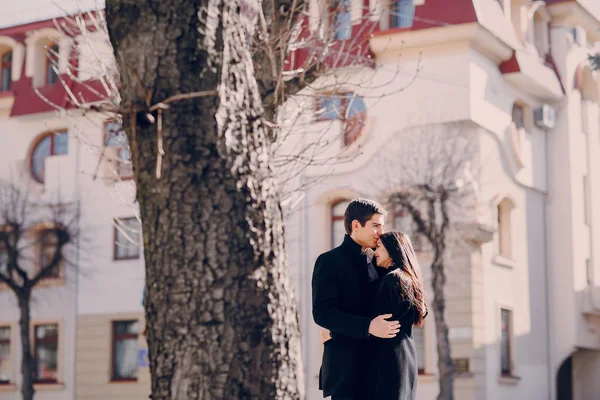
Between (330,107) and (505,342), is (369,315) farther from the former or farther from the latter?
(505,342)

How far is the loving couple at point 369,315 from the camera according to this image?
612 cm

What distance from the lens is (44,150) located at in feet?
108

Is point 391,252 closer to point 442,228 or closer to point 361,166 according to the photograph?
point 442,228

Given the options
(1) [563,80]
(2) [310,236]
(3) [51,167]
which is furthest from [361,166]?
(3) [51,167]

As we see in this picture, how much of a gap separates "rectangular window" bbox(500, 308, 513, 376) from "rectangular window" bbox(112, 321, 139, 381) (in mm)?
9211

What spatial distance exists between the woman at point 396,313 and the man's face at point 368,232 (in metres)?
0.11

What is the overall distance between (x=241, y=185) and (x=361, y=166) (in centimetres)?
2166

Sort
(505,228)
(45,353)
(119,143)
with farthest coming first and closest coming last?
→ (45,353) → (505,228) → (119,143)

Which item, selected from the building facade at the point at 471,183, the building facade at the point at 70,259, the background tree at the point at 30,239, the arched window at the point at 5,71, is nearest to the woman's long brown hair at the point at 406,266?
the building facade at the point at 471,183

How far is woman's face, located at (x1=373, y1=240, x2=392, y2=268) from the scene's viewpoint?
20.7ft

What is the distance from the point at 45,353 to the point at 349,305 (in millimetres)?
26864

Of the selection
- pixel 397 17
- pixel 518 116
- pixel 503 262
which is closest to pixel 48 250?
pixel 397 17

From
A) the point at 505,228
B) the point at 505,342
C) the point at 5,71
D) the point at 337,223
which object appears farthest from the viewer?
the point at 5,71

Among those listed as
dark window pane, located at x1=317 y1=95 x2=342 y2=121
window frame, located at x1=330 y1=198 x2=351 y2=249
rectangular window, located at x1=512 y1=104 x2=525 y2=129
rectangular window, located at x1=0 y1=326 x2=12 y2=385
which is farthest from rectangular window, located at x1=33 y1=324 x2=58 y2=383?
rectangular window, located at x1=512 y1=104 x2=525 y2=129
